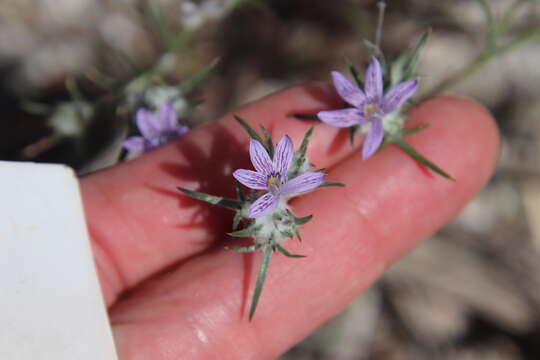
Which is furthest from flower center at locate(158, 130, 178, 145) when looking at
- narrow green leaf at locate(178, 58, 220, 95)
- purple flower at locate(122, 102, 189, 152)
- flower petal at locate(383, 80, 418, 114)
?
flower petal at locate(383, 80, 418, 114)

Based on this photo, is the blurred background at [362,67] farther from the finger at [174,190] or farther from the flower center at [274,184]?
the flower center at [274,184]

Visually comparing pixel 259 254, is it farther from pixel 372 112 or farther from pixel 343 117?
pixel 372 112

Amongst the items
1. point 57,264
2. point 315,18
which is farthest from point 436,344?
point 57,264

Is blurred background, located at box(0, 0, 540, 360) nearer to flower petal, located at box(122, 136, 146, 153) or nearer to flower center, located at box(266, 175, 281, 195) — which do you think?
flower petal, located at box(122, 136, 146, 153)

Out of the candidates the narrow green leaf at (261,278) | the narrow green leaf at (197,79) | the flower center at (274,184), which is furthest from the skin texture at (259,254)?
the flower center at (274,184)

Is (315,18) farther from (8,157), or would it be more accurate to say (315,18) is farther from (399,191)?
(8,157)

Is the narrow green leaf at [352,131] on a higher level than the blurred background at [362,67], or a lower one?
higher
